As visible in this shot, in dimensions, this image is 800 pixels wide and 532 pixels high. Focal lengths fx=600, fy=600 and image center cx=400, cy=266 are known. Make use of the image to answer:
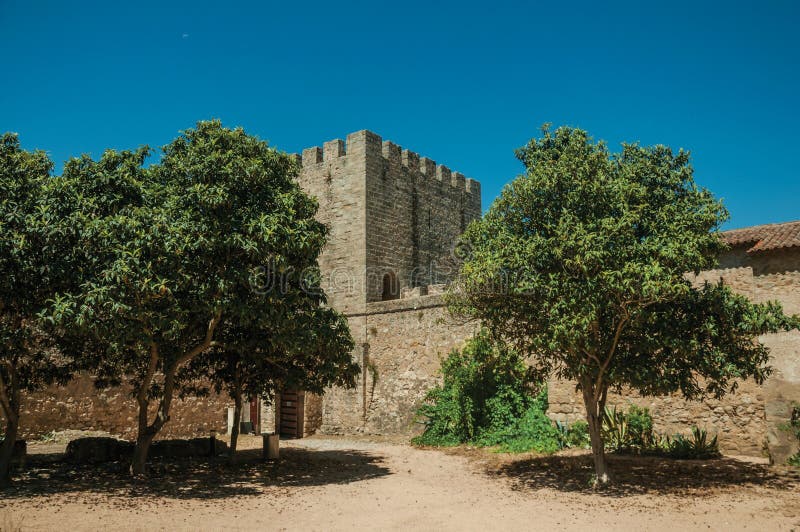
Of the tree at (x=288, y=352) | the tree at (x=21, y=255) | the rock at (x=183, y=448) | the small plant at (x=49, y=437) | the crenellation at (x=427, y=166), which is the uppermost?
the crenellation at (x=427, y=166)

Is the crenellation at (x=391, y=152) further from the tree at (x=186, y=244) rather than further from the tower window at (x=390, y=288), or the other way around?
the tree at (x=186, y=244)

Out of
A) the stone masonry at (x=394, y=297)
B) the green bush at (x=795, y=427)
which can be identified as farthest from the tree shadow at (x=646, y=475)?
the stone masonry at (x=394, y=297)

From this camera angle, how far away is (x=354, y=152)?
23.2m

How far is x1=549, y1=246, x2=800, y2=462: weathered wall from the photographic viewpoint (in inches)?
488

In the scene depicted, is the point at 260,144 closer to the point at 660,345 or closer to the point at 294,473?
the point at 294,473

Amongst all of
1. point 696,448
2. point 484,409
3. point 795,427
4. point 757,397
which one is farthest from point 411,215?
point 795,427

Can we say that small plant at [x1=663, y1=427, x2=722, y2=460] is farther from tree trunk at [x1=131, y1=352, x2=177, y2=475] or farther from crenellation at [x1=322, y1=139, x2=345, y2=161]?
crenellation at [x1=322, y1=139, x2=345, y2=161]

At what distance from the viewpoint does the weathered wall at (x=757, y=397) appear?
12.4 metres

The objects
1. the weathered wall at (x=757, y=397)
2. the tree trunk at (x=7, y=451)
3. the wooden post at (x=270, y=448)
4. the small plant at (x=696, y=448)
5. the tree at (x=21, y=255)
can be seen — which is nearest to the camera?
the tree at (x=21, y=255)

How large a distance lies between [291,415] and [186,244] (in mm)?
14007

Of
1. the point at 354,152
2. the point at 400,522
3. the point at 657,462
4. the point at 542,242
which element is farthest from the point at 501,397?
the point at 354,152

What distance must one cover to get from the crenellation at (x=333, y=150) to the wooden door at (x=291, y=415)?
366 inches

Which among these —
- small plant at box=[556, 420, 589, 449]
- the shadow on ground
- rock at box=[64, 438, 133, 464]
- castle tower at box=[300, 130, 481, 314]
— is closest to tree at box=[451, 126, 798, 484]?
small plant at box=[556, 420, 589, 449]

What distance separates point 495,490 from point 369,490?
7.84ft
